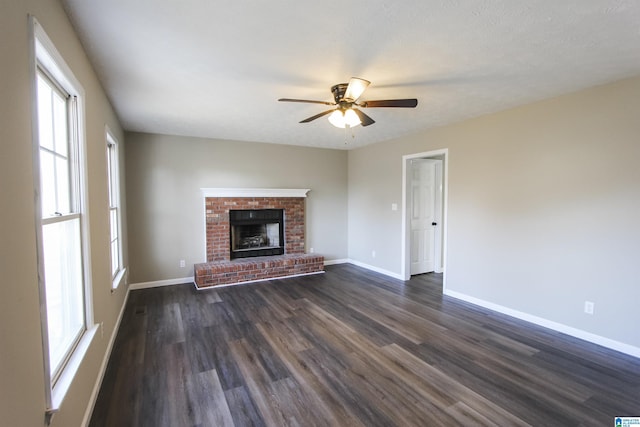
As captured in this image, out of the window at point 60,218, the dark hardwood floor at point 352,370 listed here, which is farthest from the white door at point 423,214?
the window at point 60,218

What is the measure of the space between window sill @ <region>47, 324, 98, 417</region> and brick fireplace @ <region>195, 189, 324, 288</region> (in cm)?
281

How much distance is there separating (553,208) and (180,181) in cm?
509

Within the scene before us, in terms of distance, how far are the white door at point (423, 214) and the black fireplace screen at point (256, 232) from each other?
8.02 ft

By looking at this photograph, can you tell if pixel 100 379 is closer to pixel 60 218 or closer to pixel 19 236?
pixel 60 218

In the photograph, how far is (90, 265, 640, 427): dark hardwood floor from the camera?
6.79 ft

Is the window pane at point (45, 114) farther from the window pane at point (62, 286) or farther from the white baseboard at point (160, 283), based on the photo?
the white baseboard at point (160, 283)

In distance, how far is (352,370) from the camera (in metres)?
2.59

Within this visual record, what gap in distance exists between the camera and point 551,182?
10.8 feet

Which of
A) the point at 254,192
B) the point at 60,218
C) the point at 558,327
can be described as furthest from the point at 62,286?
the point at 558,327

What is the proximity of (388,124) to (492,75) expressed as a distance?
1.74 m

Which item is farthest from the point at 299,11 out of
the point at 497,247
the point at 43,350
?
the point at 497,247

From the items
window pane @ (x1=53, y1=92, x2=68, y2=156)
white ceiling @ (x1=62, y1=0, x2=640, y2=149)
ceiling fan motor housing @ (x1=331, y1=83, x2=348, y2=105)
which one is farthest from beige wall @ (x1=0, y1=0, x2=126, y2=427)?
ceiling fan motor housing @ (x1=331, y1=83, x2=348, y2=105)

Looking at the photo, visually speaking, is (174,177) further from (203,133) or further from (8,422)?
(8,422)

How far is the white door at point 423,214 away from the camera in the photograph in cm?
548
